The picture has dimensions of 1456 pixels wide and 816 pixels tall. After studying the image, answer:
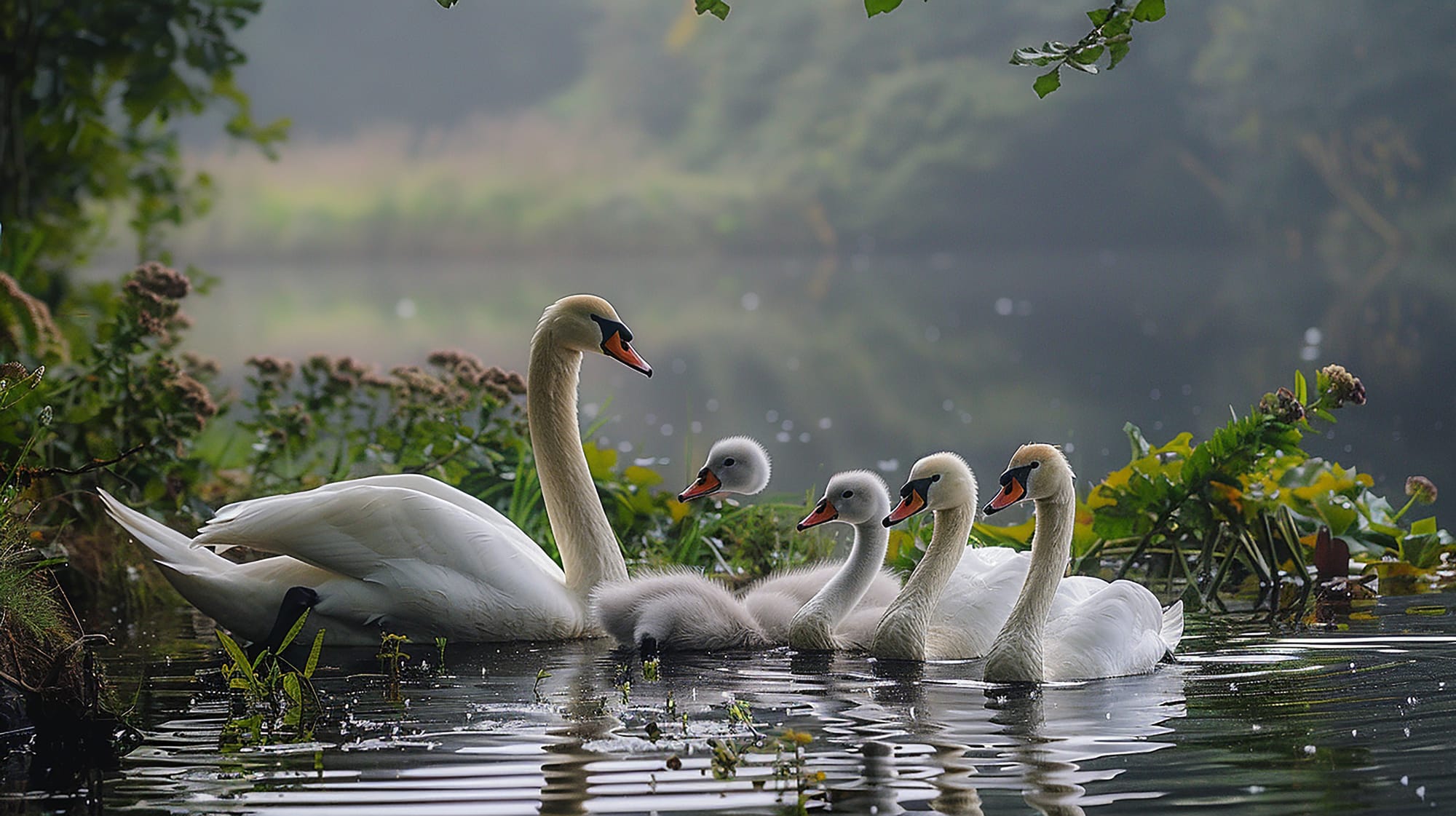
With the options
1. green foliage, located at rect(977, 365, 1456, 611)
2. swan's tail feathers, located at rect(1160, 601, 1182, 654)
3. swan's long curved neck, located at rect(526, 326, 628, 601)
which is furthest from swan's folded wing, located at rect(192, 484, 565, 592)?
green foliage, located at rect(977, 365, 1456, 611)

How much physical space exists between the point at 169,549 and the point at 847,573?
2.41 meters

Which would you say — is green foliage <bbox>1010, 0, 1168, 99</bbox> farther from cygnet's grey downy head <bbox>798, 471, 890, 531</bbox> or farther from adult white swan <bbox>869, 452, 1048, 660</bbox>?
cygnet's grey downy head <bbox>798, 471, 890, 531</bbox>

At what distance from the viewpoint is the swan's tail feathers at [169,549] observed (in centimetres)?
596

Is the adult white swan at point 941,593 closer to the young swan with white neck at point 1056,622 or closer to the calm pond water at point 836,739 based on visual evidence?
the calm pond water at point 836,739

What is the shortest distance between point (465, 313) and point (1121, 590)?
28620 millimetres

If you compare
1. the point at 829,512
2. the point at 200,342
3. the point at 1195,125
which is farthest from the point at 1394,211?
the point at 829,512

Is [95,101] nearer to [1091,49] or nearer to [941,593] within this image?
[941,593]

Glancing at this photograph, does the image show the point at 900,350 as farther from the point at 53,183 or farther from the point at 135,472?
the point at 135,472

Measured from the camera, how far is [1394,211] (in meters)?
45.1

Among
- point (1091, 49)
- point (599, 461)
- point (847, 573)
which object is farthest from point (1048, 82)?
point (599, 461)

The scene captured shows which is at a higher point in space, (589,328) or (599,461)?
(589,328)

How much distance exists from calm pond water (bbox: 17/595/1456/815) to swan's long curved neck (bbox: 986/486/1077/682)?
0.28 ft

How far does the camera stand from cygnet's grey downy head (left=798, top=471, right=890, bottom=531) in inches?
242

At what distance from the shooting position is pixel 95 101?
11398mm
